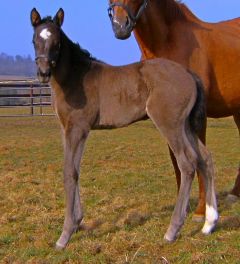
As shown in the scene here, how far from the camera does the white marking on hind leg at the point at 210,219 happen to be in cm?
464

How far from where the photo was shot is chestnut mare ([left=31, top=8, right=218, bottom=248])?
14.3ft

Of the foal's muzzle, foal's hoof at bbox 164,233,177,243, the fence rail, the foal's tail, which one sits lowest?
the fence rail

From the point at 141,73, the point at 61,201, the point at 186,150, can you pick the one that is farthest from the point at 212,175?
the point at 61,201

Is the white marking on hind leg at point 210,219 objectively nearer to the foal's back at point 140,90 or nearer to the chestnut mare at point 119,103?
the chestnut mare at point 119,103

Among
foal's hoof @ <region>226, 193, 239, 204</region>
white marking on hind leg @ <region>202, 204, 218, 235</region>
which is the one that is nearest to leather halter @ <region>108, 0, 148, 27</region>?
white marking on hind leg @ <region>202, 204, 218, 235</region>

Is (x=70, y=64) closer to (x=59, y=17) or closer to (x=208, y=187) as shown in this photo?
(x=59, y=17)

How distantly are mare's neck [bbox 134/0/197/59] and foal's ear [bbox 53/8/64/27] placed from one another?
107 centimetres

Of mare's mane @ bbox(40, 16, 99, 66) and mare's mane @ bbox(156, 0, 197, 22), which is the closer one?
mare's mane @ bbox(40, 16, 99, 66)

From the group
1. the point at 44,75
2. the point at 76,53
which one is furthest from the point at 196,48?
the point at 44,75

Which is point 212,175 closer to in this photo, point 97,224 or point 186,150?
point 186,150

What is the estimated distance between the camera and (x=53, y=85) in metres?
4.47

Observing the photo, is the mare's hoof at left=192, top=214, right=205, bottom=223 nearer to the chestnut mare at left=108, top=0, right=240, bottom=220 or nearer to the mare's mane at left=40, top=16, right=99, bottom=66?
the chestnut mare at left=108, top=0, right=240, bottom=220

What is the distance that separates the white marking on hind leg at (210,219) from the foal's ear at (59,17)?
6.57 feet

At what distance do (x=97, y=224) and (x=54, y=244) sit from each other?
28.4 inches
